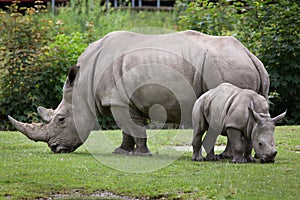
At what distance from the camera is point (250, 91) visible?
→ 424 inches

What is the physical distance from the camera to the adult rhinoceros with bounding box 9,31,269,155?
11594mm

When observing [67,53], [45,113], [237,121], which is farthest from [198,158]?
[67,53]

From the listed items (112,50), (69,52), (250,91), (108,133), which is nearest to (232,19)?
(69,52)

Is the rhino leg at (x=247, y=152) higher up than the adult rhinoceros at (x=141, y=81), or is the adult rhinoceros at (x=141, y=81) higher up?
the adult rhinoceros at (x=141, y=81)

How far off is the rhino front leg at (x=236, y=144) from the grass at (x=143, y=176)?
0.27 metres

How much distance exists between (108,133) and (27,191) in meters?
7.58

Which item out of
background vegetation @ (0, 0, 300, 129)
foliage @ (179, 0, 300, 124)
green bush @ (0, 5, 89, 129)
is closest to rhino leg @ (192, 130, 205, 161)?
background vegetation @ (0, 0, 300, 129)

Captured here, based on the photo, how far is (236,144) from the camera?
10.7 m

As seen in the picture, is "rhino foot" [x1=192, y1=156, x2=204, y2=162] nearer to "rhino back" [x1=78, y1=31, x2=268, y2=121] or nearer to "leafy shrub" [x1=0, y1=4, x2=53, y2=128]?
"rhino back" [x1=78, y1=31, x2=268, y2=121]

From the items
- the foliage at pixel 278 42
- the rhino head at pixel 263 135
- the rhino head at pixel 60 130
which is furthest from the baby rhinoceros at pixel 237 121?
the foliage at pixel 278 42

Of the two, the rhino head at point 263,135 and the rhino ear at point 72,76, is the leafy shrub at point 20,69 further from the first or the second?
the rhino head at point 263,135

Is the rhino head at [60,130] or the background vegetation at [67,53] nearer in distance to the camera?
the rhino head at [60,130]

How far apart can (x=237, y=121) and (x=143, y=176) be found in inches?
71.9

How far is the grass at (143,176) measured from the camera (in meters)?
8.55
